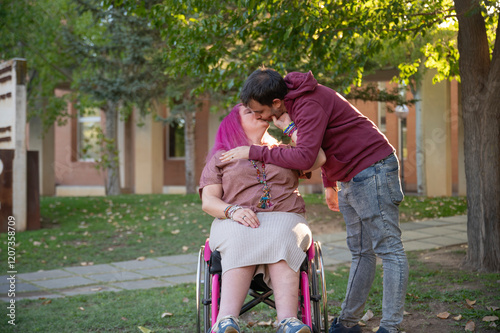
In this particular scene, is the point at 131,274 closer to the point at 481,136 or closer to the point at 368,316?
the point at 368,316

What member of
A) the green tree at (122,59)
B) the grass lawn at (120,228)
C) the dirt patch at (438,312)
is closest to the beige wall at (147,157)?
the green tree at (122,59)

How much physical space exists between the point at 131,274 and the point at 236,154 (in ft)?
13.1

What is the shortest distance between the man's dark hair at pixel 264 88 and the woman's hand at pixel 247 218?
60 cm

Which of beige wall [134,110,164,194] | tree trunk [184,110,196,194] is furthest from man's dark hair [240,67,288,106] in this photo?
beige wall [134,110,164,194]

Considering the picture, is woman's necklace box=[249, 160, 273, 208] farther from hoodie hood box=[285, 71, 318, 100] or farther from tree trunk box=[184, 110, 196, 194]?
tree trunk box=[184, 110, 196, 194]

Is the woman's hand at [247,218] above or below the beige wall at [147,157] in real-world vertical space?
below

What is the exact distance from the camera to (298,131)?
2.96 metres

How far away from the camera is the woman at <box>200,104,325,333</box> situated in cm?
276

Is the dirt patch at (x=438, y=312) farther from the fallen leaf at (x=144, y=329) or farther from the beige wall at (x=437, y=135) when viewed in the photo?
the beige wall at (x=437, y=135)

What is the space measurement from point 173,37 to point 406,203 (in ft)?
25.8

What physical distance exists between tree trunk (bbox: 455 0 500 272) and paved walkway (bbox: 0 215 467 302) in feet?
5.70

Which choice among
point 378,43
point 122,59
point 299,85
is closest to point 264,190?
point 299,85

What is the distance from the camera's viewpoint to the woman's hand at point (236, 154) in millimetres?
2982

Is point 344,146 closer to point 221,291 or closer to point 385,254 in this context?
point 385,254
